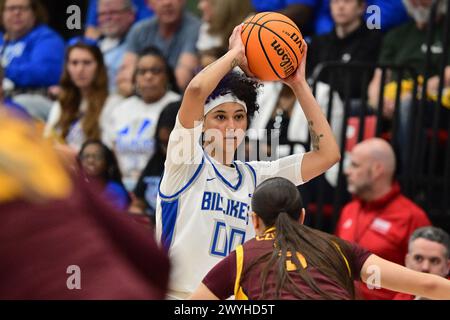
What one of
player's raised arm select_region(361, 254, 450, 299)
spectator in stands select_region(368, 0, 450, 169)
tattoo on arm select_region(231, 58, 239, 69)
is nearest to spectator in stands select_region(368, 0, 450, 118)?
spectator in stands select_region(368, 0, 450, 169)

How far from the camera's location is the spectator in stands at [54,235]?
4.38 feet

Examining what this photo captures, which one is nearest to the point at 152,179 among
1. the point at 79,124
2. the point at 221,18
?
the point at 79,124

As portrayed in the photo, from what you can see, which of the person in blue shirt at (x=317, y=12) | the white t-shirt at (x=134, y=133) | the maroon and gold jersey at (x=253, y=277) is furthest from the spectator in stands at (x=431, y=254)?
the white t-shirt at (x=134, y=133)

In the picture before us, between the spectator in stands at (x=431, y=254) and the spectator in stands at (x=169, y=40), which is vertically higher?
the spectator in stands at (x=169, y=40)

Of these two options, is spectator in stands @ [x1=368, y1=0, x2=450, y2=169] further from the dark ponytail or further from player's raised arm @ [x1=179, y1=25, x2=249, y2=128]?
the dark ponytail

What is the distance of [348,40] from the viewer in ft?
26.4

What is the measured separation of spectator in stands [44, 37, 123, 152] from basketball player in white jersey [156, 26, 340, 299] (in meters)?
4.36

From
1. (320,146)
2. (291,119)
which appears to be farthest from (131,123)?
(320,146)

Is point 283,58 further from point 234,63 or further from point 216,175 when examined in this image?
point 216,175

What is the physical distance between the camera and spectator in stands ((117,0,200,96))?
8.82 metres

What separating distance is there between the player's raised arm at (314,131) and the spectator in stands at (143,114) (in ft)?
Result: 12.2

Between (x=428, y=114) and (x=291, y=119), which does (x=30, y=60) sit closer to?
(x=291, y=119)

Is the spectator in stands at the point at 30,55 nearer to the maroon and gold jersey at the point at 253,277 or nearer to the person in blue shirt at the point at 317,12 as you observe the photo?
the person in blue shirt at the point at 317,12

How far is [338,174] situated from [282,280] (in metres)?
3.97
